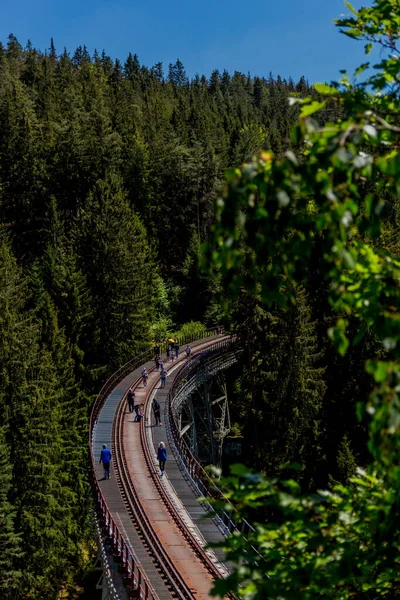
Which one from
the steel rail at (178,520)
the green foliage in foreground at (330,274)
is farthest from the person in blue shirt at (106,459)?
the green foliage in foreground at (330,274)

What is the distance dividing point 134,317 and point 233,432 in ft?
36.1

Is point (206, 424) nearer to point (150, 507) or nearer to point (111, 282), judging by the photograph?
point (111, 282)

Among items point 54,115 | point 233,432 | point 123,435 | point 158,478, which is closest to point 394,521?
point 158,478

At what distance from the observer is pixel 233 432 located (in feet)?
172

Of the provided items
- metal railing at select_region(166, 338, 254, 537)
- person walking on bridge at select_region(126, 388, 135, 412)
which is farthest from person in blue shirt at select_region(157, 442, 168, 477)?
person walking on bridge at select_region(126, 388, 135, 412)

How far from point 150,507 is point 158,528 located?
1962 millimetres

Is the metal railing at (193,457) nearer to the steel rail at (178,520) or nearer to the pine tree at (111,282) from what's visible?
the steel rail at (178,520)

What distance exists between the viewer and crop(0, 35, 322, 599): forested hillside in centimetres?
3675

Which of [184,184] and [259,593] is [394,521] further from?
[184,184]

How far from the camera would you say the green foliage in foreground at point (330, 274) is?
3.93 meters

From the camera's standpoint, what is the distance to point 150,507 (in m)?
24.3

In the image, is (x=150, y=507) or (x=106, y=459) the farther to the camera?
(x=106, y=459)

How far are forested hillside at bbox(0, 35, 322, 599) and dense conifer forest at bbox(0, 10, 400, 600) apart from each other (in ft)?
0.46

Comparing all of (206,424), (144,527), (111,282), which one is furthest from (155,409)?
(111,282)
